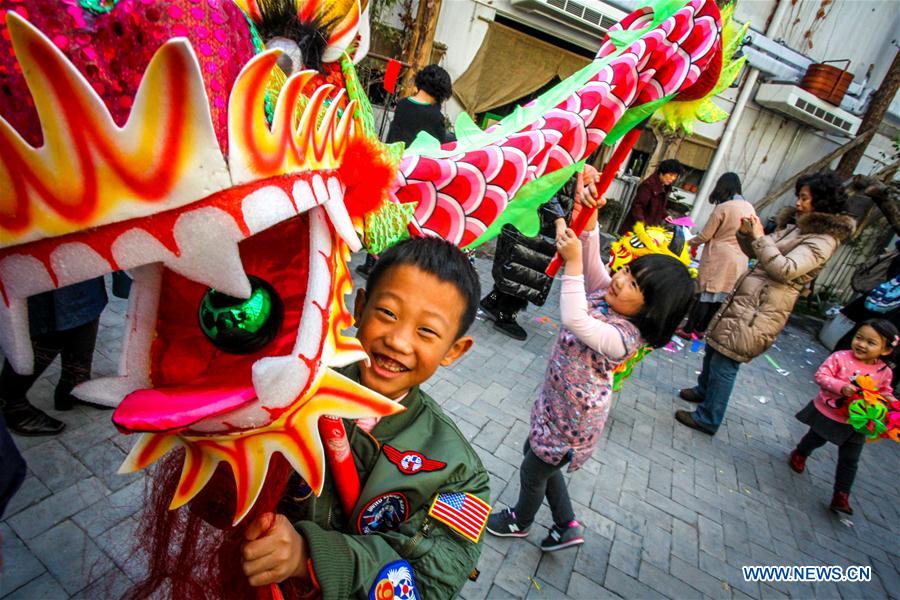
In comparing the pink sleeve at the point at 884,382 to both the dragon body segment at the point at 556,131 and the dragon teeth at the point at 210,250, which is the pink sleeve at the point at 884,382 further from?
the dragon teeth at the point at 210,250

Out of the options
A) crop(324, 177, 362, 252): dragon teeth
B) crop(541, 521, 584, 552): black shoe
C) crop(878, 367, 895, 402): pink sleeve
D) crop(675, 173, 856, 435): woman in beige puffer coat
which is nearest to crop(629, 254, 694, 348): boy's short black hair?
crop(541, 521, 584, 552): black shoe

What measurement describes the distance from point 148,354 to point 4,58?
0.37 metres

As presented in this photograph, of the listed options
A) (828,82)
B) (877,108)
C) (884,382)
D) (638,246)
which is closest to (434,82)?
(638,246)

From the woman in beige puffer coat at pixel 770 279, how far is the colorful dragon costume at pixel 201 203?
352 centimetres

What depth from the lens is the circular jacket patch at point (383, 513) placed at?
3.39 ft

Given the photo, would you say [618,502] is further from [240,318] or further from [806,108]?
[806,108]

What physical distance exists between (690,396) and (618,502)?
2032 millimetres

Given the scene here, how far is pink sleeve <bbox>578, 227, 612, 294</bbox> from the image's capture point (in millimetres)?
2379

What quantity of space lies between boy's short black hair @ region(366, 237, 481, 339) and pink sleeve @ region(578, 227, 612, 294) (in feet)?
4.59

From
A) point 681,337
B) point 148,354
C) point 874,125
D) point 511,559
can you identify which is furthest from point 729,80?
point 874,125

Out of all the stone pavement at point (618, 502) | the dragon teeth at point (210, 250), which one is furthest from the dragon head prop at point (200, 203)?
the stone pavement at point (618, 502)

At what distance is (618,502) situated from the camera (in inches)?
116

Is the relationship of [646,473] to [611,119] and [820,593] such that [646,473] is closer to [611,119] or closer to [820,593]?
[820,593]

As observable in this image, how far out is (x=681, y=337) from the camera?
612 cm
